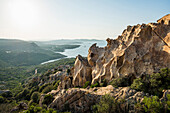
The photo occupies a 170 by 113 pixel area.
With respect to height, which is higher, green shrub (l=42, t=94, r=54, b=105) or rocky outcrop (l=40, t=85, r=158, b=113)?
rocky outcrop (l=40, t=85, r=158, b=113)

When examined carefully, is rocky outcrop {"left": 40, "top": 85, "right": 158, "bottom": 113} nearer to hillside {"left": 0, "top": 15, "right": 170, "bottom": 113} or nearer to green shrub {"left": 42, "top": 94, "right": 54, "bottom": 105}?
hillside {"left": 0, "top": 15, "right": 170, "bottom": 113}

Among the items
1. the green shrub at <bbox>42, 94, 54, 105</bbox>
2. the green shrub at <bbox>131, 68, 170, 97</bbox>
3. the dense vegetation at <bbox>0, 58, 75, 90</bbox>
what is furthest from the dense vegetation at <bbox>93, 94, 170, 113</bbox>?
the dense vegetation at <bbox>0, 58, 75, 90</bbox>

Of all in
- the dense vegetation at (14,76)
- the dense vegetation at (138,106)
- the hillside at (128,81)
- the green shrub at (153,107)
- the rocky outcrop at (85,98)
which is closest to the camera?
the green shrub at (153,107)

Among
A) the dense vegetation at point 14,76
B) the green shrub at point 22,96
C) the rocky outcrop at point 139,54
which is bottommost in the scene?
the dense vegetation at point 14,76

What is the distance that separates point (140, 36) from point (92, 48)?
54.7 feet

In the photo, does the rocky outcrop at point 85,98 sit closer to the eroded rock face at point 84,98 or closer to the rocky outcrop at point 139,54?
the eroded rock face at point 84,98

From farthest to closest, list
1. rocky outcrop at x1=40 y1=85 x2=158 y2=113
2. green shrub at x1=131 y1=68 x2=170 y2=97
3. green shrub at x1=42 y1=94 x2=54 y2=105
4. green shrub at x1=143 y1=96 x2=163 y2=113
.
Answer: green shrub at x1=42 y1=94 x2=54 y2=105, green shrub at x1=131 y1=68 x2=170 y2=97, rocky outcrop at x1=40 y1=85 x2=158 y2=113, green shrub at x1=143 y1=96 x2=163 y2=113

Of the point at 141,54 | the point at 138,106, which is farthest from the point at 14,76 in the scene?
the point at 138,106

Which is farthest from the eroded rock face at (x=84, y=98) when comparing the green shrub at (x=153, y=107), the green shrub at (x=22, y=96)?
the green shrub at (x=22, y=96)

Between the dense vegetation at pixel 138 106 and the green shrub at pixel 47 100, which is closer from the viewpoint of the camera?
the dense vegetation at pixel 138 106

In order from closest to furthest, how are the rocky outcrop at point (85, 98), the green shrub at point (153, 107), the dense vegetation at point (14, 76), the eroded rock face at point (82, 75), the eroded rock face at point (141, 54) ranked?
the green shrub at point (153, 107)
the rocky outcrop at point (85, 98)
the eroded rock face at point (141, 54)
the eroded rock face at point (82, 75)
the dense vegetation at point (14, 76)

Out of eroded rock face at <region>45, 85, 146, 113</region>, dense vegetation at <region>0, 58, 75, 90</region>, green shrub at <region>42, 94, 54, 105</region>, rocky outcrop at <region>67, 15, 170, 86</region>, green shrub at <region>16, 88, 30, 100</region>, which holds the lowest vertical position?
dense vegetation at <region>0, 58, 75, 90</region>

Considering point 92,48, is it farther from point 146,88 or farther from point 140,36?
point 146,88

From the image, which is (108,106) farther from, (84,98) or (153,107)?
(153,107)
